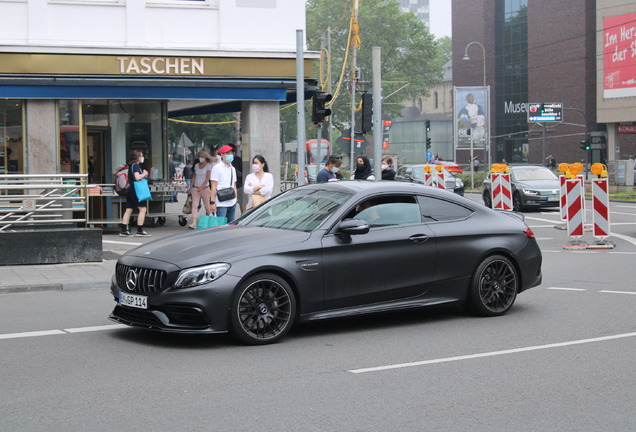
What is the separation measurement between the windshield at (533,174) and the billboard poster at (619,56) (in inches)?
1317

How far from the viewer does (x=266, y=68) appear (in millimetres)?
18516

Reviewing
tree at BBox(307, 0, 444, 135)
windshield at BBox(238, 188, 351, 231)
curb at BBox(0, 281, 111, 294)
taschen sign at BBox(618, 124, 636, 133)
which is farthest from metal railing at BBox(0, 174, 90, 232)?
tree at BBox(307, 0, 444, 135)

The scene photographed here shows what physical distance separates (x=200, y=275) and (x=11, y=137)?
1260 cm

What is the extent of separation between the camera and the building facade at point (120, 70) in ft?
56.3

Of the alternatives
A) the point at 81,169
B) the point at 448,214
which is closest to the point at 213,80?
the point at 81,169

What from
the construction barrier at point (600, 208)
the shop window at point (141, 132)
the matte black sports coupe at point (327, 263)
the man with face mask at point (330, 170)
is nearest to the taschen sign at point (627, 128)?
the construction barrier at point (600, 208)

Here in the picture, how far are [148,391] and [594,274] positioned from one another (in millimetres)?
8223

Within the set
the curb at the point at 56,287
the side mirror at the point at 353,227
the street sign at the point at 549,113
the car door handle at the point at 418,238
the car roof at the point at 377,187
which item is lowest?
the curb at the point at 56,287

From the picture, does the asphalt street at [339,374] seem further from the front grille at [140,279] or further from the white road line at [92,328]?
the front grille at [140,279]

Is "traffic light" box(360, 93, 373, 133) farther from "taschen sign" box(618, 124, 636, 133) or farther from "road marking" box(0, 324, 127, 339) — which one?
"taschen sign" box(618, 124, 636, 133)

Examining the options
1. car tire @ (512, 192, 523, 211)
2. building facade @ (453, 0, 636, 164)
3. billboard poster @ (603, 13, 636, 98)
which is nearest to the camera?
car tire @ (512, 192, 523, 211)

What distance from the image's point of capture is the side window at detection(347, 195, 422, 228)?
753 centimetres

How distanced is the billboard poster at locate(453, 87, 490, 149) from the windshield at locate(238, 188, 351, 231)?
173ft

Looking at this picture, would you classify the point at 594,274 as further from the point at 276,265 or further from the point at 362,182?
the point at 276,265
